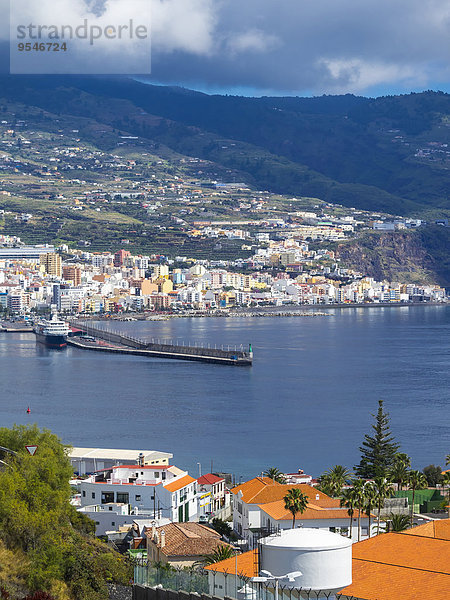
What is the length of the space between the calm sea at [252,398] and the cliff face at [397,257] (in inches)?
1943

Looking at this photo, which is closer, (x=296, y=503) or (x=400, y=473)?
(x=296, y=503)

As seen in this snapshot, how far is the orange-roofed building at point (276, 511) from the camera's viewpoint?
1238 centimetres

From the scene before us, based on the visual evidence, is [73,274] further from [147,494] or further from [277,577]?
[277,577]

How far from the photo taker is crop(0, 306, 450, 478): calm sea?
2267cm

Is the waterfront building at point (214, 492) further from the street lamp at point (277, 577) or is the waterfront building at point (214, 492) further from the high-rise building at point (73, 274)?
the high-rise building at point (73, 274)

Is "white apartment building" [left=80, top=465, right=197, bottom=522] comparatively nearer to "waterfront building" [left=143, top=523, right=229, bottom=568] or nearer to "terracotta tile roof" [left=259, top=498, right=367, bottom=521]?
"terracotta tile roof" [left=259, top=498, right=367, bottom=521]

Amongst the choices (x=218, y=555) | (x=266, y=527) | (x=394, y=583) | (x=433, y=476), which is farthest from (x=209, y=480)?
(x=394, y=583)

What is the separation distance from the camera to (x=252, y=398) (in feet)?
104

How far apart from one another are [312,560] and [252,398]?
2555cm

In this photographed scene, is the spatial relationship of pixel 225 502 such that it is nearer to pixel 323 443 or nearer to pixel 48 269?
pixel 323 443

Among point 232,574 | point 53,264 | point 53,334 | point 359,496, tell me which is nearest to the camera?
point 232,574

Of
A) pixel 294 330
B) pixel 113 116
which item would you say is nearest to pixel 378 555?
pixel 294 330

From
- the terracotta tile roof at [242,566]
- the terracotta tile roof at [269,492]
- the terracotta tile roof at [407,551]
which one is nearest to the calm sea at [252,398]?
the terracotta tile roof at [269,492]

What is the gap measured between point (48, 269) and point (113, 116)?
80.1m
